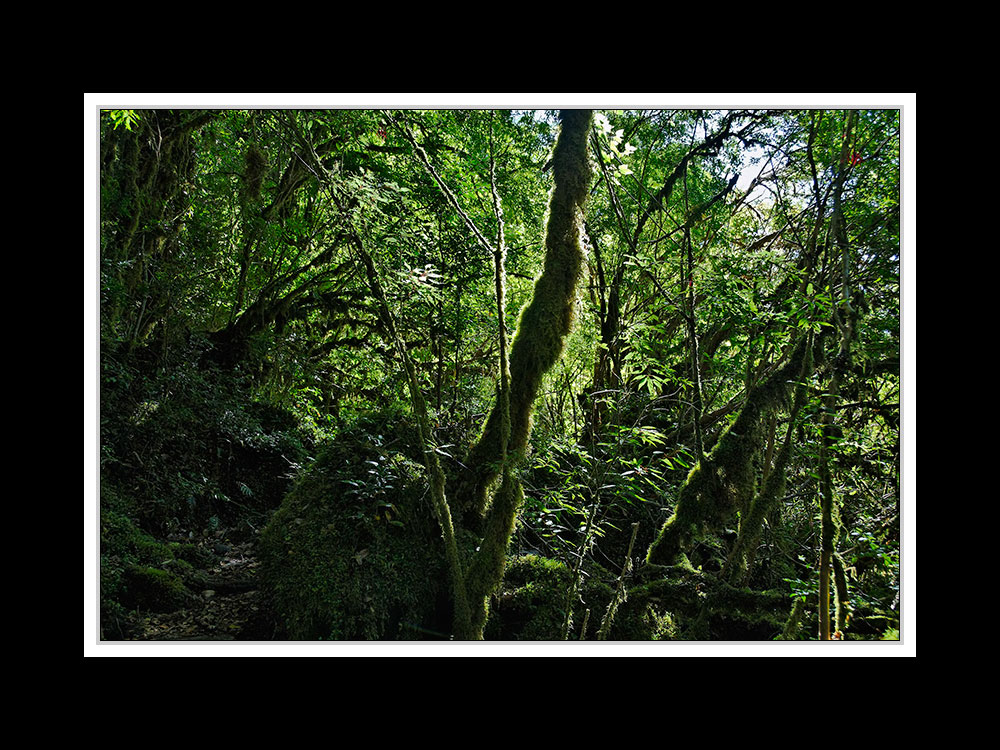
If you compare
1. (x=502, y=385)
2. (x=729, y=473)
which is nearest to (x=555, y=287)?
(x=502, y=385)

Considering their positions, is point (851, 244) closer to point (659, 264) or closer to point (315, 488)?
point (659, 264)

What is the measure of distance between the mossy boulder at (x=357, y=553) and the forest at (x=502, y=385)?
14 millimetres

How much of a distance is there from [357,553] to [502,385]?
43.8 inches

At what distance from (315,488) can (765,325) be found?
251 centimetres

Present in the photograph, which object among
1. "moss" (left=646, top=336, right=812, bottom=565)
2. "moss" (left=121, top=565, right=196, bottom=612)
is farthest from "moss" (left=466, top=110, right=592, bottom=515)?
"moss" (left=121, top=565, right=196, bottom=612)

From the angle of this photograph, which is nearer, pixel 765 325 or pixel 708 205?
pixel 765 325

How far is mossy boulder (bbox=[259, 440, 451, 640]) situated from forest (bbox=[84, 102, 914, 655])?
0.04 feet

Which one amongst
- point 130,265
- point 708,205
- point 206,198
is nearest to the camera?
point 708,205

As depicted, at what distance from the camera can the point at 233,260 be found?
4.22 meters

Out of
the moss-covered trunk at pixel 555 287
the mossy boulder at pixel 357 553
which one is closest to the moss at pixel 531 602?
the mossy boulder at pixel 357 553

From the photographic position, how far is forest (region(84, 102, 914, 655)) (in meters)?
2.44

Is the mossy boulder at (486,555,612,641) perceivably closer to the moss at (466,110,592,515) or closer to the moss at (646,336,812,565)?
the moss at (646,336,812,565)

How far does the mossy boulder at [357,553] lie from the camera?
2.47m
